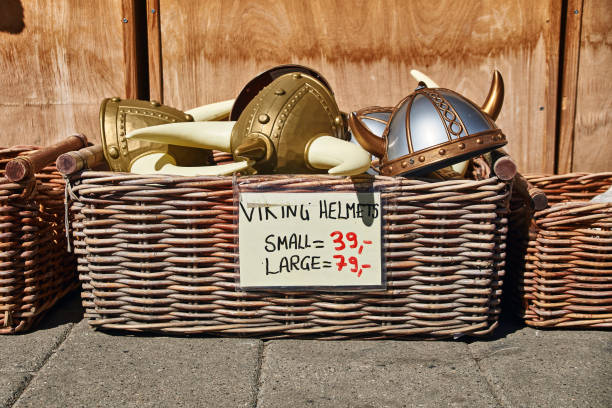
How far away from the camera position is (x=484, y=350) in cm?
148

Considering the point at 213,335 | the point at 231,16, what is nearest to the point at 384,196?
the point at 213,335

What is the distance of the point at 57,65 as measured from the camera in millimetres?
2184

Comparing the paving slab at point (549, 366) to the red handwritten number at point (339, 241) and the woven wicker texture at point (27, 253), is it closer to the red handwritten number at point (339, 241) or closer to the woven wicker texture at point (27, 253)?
the red handwritten number at point (339, 241)

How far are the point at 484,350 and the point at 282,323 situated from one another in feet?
1.74

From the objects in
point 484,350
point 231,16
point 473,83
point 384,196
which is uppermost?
point 231,16

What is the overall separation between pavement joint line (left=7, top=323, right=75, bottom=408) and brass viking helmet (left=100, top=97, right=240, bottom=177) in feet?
1.57

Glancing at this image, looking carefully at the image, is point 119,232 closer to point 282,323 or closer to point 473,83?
→ point 282,323

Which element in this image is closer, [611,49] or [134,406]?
[134,406]

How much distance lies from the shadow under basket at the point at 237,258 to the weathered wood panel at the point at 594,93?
970 mm

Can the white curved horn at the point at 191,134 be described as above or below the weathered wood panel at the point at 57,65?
below

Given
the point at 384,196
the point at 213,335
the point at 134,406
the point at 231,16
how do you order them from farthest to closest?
the point at 231,16, the point at 213,335, the point at 384,196, the point at 134,406

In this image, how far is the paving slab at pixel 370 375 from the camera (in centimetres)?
124

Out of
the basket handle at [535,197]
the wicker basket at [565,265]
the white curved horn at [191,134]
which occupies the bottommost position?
Result: the wicker basket at [565,265]

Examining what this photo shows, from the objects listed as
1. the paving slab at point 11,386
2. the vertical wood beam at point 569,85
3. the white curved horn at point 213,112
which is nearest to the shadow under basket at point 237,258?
the paving slab at point 11,386
